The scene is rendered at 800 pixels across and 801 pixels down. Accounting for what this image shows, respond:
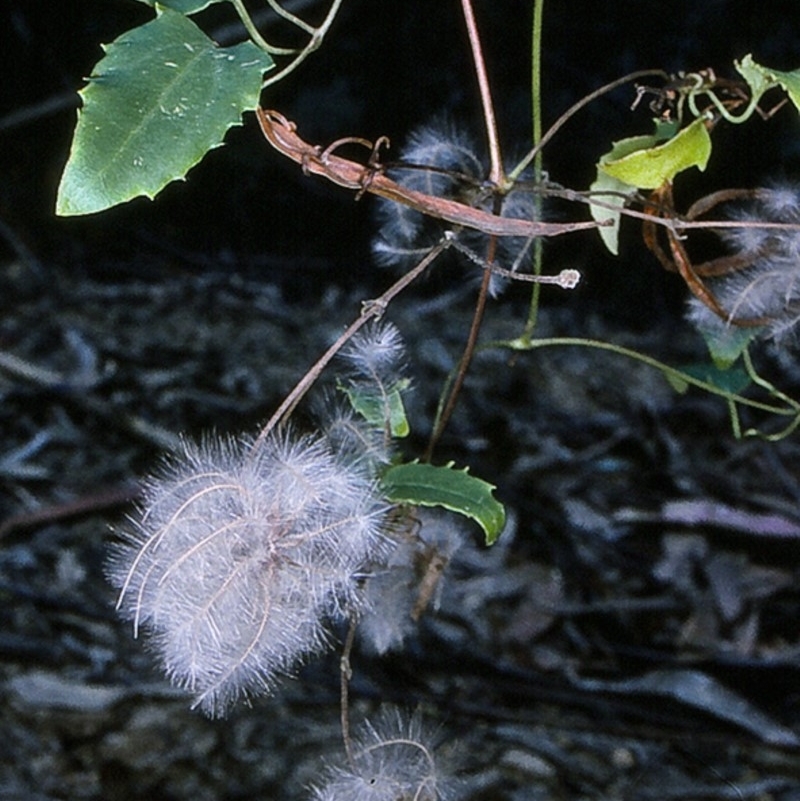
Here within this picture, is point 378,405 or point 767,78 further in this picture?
point 378,405

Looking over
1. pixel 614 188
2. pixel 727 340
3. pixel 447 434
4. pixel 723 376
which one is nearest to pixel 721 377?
pixel 723 376

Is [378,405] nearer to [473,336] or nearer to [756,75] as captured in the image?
[473,336]

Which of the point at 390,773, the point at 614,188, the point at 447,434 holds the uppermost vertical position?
the point at 447,434

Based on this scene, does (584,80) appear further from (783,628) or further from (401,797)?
(401,797)

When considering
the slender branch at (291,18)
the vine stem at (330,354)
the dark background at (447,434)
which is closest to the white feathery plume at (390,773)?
the vine stem at (330,354)

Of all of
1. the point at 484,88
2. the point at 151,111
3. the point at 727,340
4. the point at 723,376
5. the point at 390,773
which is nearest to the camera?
the point at 151,111

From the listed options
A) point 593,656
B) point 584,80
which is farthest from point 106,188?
point 584,80

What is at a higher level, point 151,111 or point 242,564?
point 151,111
